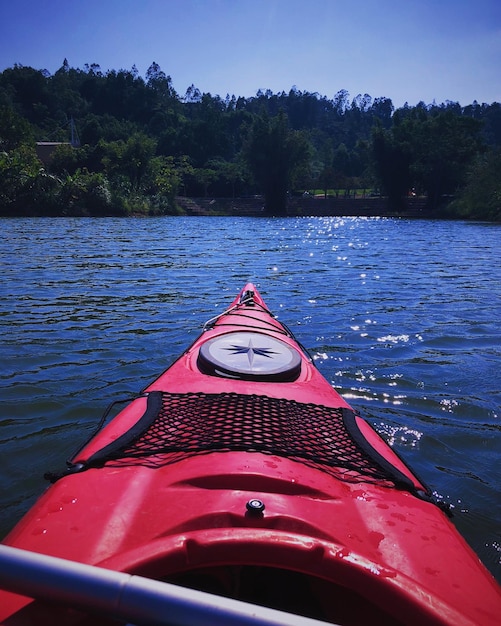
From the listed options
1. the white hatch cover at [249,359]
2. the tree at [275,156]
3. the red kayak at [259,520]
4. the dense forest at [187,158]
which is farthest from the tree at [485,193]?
the red kayak at [259,520]

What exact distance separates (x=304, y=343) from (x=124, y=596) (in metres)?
4.42

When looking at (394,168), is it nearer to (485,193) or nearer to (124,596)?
(485,193)

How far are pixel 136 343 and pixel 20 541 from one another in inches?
143

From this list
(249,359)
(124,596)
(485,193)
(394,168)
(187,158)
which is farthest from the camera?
(187,158)

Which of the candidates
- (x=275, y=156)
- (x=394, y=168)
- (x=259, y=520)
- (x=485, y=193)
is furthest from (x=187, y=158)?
(x=259, y=520)

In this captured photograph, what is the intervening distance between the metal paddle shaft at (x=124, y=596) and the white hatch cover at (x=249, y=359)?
1838 millimetres

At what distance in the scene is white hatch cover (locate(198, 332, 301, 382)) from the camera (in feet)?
8.82

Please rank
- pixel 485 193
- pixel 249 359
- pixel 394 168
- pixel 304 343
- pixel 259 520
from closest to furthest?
1. pixel 259 520
2. pixel 249 359
3. pixel 304 343
4. pixel 485 193
5. pixel 394 168

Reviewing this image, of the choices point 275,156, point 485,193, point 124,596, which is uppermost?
point 275,156

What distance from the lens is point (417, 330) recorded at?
5.65 m

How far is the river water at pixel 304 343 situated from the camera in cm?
294

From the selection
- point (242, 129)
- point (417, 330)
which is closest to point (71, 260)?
point (417, 330)

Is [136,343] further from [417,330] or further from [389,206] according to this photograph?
[389,206]

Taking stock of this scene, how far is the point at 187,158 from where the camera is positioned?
54.7m
